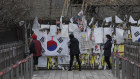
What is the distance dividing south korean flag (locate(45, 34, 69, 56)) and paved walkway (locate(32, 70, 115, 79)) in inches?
35.7

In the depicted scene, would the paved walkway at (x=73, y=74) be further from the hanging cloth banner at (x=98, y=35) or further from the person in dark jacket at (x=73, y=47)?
the hanging cloth banner at (x=98, y=35)

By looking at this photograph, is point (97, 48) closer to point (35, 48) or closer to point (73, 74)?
point (73, 74)

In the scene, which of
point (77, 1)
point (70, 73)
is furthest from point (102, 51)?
point (77, 1)

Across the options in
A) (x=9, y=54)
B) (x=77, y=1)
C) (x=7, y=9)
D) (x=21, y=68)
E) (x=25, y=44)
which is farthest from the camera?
(x=77, y=1)

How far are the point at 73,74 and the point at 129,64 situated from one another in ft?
13.8

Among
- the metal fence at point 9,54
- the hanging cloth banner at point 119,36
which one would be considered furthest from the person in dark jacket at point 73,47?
the metal fence at point 9,54

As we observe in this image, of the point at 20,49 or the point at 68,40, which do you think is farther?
the point at 68,40

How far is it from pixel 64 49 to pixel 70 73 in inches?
58.0

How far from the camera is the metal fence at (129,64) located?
26.5ft

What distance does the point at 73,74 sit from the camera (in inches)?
497

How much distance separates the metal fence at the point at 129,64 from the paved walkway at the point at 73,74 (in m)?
0.89

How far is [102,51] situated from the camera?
14.0m

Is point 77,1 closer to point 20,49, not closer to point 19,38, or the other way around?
point 19,38

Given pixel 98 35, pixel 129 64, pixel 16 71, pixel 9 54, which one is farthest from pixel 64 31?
pixel 16 71
